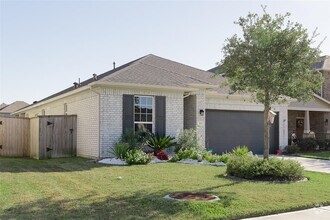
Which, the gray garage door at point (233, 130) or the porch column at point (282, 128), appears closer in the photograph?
the gray garage door at point (233, 130)

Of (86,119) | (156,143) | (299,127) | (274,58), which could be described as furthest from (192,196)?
(299,127)

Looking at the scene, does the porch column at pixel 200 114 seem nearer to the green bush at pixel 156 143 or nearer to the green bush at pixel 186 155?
the green bush at pixel 156 143

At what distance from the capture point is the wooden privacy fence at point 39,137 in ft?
55.8

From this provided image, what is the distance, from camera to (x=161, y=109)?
16.4 meters

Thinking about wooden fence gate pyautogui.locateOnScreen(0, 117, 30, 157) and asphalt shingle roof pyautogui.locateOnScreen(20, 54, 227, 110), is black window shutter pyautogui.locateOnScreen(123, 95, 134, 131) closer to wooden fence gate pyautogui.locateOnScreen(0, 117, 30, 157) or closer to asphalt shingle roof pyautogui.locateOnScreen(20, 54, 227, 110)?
asphalt shingle roof pyautogui.locateOnScreen(20, 54, 227, 110)

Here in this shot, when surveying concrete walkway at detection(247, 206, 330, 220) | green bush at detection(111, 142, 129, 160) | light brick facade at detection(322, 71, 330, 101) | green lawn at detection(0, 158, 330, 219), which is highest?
light brick facade at detection(322, 71, 330, 101)

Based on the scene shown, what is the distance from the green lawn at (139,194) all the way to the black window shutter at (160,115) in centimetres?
423

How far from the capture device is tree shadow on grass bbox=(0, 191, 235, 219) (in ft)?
20.6

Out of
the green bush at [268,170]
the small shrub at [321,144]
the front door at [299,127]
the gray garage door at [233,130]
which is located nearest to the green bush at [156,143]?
the gray garage door at [233,130]

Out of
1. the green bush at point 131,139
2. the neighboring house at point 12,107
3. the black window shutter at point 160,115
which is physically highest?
the neighboring house at point 12,107

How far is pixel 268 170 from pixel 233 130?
9.67m

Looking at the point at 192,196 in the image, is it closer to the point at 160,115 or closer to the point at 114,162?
the point at 114,162

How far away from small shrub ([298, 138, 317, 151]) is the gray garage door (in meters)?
3.05

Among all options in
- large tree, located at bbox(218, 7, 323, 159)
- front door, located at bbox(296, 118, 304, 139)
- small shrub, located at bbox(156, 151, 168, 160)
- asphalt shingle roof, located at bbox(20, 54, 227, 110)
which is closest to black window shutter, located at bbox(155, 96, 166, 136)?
asphalt shingle roof, located at bbox(20, 54, 227, 110)
